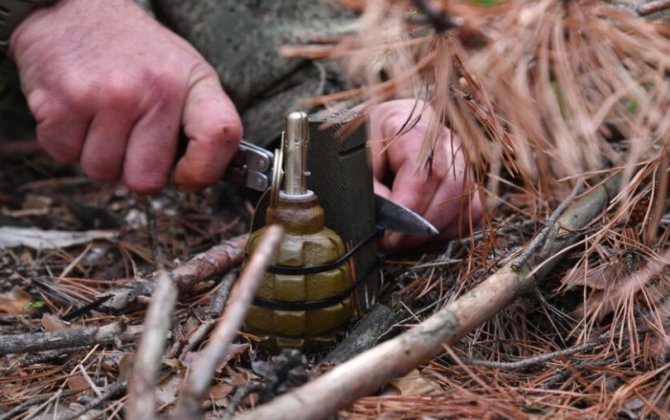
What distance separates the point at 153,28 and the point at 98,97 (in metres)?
0.31

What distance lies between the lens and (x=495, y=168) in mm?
1253

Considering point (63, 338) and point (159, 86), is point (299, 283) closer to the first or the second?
point (63, 338)

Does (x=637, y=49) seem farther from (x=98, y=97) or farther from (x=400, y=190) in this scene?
(x=98, y=97)

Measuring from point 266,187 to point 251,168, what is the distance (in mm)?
102

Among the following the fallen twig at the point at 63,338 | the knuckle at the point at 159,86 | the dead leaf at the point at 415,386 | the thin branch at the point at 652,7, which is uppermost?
the thin branch at the point at 652,7

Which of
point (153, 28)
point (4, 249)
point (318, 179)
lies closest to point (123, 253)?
point (4, 249)

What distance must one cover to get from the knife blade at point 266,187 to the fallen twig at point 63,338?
0.36 metres

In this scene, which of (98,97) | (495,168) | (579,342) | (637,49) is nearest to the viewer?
(637,49)

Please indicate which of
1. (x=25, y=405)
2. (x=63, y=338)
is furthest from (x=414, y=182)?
(x=25, y=405)

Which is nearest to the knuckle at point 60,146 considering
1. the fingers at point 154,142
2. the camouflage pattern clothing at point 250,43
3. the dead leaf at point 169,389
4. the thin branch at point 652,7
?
the fingers at point 154,142

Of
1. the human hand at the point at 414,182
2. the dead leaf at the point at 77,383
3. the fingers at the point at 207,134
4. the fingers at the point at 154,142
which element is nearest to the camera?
the dead leaf at the point at 77,383

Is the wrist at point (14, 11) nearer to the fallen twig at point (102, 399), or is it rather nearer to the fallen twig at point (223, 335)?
the fallen twig at point (102, 399)

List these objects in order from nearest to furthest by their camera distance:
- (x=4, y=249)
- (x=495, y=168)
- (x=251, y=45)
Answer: (x=495, y=168) < (x=4, y=249) < (x=251, y=45)

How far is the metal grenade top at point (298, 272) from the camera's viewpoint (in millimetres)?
1423
